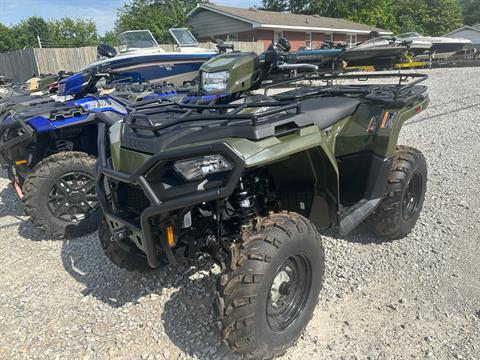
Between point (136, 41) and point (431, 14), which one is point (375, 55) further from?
point (431, 14)

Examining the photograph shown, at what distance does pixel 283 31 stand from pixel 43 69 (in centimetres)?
1698

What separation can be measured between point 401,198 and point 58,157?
323 centimetres

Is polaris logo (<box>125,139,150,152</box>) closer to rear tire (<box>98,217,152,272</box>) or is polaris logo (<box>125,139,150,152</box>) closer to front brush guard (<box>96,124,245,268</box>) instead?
front brush guard (<box>96,124,245,268</box>)

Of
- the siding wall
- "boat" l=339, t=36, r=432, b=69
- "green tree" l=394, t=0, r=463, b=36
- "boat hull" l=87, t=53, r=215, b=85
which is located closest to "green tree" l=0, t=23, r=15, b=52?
the siding wall

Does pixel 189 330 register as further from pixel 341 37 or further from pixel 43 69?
pixel 341 37

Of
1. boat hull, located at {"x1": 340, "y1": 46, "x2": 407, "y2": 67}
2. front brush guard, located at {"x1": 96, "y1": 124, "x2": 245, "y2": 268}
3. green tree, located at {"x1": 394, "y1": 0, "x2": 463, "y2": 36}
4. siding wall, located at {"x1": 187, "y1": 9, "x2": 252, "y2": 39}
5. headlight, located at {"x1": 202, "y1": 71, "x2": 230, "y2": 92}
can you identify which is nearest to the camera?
front brush guard, located at {"x1": 96, "y1": 124, "x2": 245, "y2": 268}

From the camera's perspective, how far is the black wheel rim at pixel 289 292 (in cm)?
241

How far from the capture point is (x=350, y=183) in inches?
132

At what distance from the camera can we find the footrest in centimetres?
288

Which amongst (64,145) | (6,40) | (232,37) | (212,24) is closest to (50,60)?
(64,145)

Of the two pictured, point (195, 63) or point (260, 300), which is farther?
point (195, 63)

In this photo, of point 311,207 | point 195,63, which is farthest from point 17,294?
point 195,63

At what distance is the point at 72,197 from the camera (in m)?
4.10

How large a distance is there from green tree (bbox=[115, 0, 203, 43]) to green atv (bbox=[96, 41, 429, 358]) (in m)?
31.6
